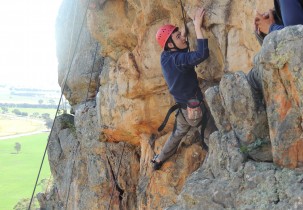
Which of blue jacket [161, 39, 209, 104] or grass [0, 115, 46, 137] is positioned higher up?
blue jacket [161, 39, 209, 104]

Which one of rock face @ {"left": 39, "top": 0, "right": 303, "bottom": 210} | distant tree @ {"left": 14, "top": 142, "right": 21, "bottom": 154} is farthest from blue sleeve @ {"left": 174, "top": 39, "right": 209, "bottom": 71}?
distant tree @ {"left": 14, "top": 142, "right": 21, "bottom": 154}

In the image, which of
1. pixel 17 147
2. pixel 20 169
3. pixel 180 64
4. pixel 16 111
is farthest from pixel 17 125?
pixel 180 64

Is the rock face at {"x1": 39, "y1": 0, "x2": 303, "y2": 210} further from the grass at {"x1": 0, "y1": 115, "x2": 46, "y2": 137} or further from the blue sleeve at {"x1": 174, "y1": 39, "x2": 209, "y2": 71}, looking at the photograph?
the grass at {"x1": 0, "y1": 115, "x2": 46, "y2": 137}

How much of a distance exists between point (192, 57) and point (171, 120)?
9.79ft

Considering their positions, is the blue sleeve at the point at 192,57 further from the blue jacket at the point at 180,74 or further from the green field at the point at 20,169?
the green field at the point at 20,169

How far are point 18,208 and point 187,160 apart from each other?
4460 centimetres

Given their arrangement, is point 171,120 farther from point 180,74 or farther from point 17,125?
point 17,125

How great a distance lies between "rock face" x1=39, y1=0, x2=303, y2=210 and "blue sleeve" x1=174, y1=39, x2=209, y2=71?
2.06 feet

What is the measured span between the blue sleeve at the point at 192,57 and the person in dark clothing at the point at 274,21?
2.87 feet

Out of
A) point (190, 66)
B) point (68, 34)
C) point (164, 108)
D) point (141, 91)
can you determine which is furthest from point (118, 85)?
point (68, 34)

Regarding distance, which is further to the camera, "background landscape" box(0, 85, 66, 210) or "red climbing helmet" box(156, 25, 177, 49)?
"background landscape" box(0, 85, 66, 210)

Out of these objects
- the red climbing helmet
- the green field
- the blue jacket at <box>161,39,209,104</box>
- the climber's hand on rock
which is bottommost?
the green field

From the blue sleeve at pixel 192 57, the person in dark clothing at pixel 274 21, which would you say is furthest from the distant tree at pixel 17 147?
the person in dark clothing at pixel 274 21

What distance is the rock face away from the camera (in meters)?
3.30
